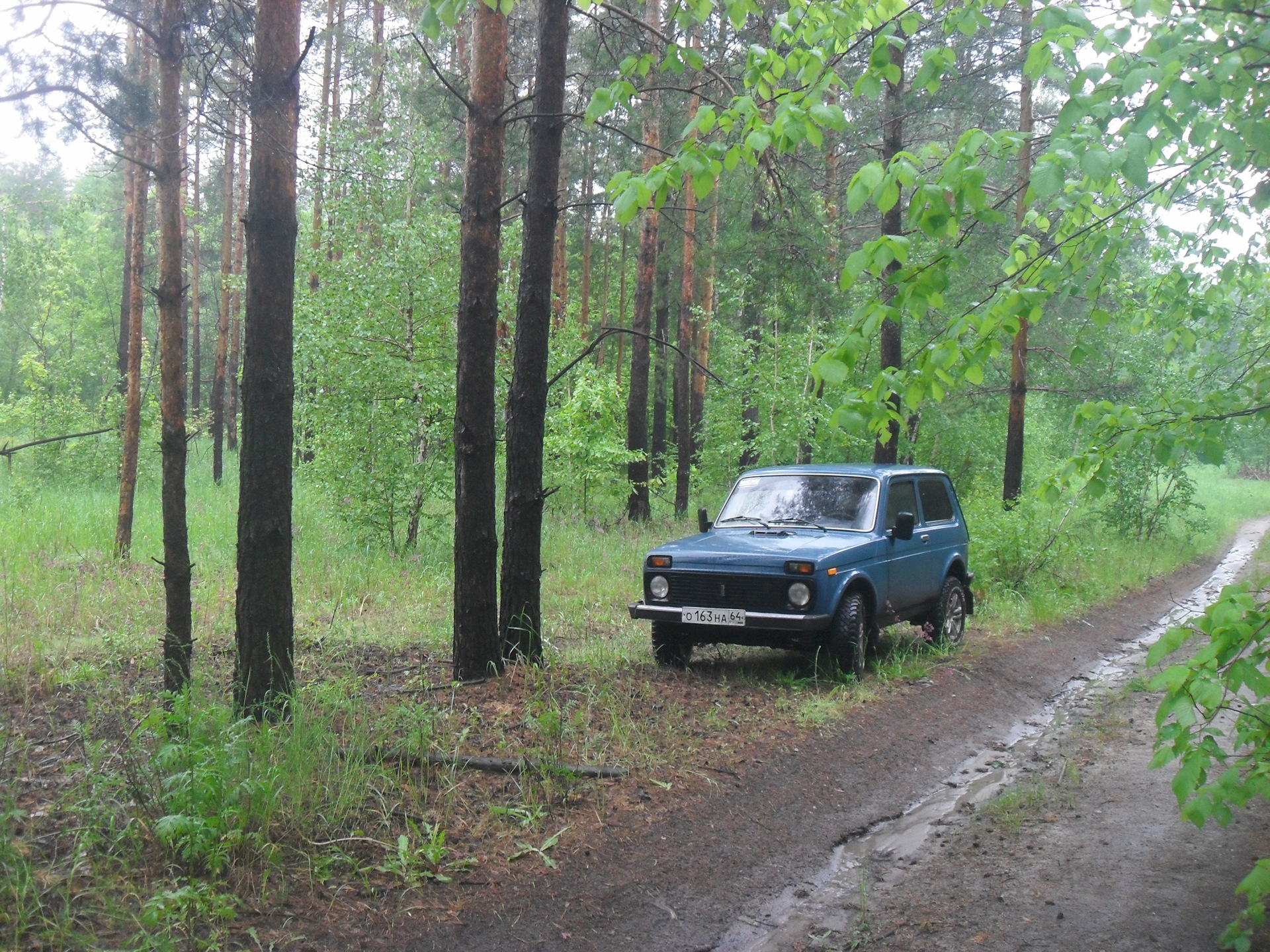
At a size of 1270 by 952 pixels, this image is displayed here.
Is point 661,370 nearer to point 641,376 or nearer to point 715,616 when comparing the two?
point 641,376

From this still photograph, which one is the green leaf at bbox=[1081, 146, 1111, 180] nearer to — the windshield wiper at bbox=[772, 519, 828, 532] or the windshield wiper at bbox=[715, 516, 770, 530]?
the windshield wiper at bbox=[772, 519, 828, 532]

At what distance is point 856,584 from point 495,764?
4.22 metres

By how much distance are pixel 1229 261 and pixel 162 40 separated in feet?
24.0

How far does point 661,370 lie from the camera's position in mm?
30484

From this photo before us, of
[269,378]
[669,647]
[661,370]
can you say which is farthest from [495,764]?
[661,370]

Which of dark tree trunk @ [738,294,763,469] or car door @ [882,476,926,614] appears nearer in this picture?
car door @ [882,476,926,614]

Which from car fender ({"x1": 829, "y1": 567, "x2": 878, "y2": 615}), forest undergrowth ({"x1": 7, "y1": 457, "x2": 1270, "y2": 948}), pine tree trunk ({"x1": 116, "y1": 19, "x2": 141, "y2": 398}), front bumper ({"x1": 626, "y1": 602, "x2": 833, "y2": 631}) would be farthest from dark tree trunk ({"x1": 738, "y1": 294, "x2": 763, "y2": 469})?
pine tree trunk ({"x1": 116, "y1": 19, "x2": 141, "y2": 398})

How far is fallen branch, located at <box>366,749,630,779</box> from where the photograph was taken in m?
5.48

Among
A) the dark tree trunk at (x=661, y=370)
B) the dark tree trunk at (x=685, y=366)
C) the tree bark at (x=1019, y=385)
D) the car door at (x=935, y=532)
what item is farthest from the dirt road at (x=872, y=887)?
the dark tree trunk at (x=661, y=370)

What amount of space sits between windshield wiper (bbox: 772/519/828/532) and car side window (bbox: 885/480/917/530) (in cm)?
75

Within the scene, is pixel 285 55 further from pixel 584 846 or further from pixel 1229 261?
pixel 1229 261

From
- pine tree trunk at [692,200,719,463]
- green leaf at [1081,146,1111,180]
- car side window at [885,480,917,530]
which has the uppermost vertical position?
pine tree trunk at [692,200,719,463]

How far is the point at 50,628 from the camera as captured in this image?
28.3 feet

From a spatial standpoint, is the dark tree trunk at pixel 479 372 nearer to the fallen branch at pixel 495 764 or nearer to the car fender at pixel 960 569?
the fallen branch at pixel 495 764
